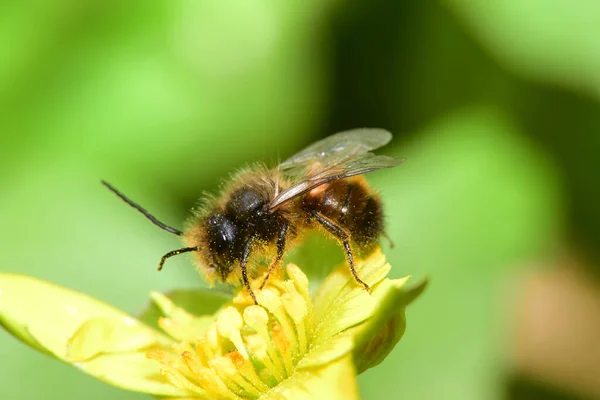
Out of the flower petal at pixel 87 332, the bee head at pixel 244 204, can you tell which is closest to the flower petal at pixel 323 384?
the flower petal at pixel 87 332

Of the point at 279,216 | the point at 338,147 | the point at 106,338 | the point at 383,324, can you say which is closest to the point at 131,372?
the point at 106,338

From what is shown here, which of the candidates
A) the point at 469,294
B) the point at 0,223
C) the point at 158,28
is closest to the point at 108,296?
the point at 0,223

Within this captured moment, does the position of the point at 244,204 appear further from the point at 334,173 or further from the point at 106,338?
→ the point at 106,338

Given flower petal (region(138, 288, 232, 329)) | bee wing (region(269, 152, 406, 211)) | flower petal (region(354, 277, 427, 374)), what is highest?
bee wing (region(269, 152, 406, 211))

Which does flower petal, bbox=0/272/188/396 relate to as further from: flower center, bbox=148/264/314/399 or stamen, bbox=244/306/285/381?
stamen, bbox=244/306/285/381

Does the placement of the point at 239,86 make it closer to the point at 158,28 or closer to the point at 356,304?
the point at 158,28

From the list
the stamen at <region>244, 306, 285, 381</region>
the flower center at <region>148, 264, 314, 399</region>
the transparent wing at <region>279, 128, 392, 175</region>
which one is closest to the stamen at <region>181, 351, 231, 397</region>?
the flower center at <region>148, 264, 314, 399</region>

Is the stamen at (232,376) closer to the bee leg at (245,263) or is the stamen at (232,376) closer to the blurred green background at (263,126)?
the bee leg at (245,263)
